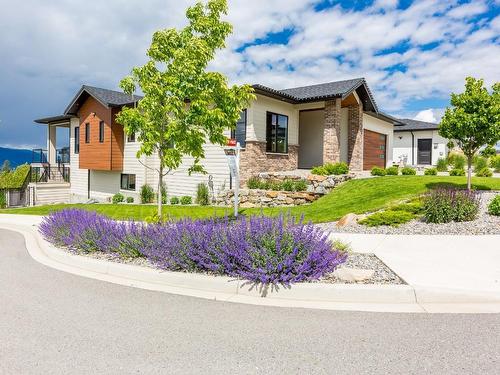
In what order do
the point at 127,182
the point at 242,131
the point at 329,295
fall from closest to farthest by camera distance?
the point at 329,295 → the point at 242,131 → the point at 127,182

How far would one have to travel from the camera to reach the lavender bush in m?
5.25

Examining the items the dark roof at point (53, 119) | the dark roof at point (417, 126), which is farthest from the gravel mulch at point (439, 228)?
the dark roof at point (53, 119)

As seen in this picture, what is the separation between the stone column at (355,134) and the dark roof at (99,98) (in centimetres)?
1345

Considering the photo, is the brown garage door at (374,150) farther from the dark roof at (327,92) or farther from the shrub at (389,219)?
the shrub at (389,219)

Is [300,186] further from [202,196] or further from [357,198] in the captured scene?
[202,196]

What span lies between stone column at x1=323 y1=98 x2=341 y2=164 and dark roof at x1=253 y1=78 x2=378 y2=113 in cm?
65

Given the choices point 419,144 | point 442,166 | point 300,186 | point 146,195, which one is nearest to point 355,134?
point 300,186

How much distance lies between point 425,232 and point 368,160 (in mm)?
15554

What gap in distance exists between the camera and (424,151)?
109 feet

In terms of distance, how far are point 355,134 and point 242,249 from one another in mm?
17289

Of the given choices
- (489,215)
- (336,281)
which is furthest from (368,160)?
(336,281)

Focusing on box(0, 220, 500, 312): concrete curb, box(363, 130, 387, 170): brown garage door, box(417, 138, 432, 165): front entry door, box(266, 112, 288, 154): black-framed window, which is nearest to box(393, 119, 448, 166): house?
box(417, 138, 432, 165): front entry door

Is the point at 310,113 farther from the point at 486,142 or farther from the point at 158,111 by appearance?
the point at 158,111

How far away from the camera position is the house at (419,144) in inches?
1251
